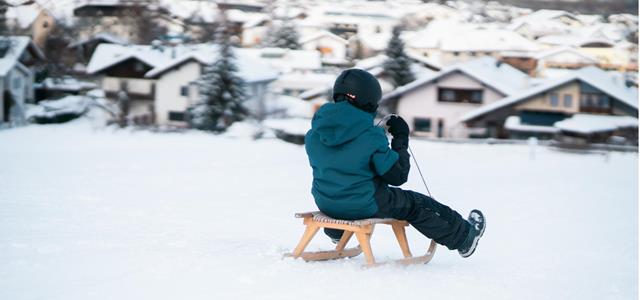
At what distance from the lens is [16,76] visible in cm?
3100

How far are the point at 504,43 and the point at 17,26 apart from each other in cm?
2781

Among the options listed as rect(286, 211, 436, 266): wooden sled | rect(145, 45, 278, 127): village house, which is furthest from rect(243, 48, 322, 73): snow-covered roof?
rect(286, 211, 436, 266): wooden sled

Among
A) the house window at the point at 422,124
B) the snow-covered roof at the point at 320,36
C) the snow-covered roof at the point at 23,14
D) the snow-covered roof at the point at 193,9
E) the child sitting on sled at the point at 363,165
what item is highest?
the snow-covered roof at the point at 193,9

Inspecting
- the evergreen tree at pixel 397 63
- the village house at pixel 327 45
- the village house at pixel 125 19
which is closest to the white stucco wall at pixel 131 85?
the village house at pixel 125 19

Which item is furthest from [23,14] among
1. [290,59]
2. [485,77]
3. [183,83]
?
[485,77]

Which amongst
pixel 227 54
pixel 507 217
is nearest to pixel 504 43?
pixel 227 54

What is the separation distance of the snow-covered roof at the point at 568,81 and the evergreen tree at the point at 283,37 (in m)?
14.6

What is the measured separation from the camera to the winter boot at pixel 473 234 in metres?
3.82

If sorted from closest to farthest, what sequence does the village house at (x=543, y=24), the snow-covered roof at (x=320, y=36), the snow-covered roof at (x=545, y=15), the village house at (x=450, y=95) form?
1. the village house at (x=450, y=95)
2. the snow-covered roof at (x=320, y=36)
3. the snow-covered roof at (x=545, y=15)
4. the village house at (x=543, y=24)

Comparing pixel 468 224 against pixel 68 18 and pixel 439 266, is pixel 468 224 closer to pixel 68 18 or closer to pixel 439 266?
pixel 439 266

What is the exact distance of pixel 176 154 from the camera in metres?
21.1

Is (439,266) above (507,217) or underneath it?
above

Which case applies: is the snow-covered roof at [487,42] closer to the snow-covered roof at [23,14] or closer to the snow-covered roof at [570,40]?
the snow-covered roof at [570,40]

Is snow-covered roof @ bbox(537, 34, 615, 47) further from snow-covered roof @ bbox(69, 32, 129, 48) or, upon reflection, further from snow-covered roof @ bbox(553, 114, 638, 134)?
snow-covered roof @ bbox(69, 32, 129, 48)
